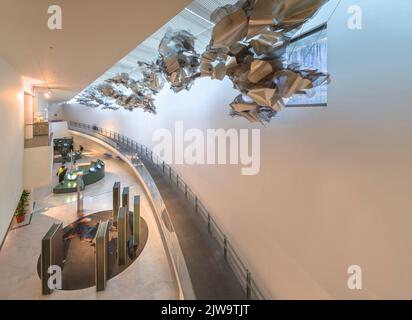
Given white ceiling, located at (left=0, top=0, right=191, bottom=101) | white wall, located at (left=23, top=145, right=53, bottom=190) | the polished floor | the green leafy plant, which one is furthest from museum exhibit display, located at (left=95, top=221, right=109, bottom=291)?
the green leafy plant

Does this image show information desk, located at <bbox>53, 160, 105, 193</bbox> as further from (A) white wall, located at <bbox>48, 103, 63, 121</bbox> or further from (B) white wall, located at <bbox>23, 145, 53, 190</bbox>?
(A) white wall, located at <bbox>48, 103, 63, 121</bbox>

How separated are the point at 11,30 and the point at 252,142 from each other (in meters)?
4.14

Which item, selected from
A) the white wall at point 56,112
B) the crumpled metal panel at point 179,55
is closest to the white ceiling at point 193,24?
the crumpled metal panel at point 179,55

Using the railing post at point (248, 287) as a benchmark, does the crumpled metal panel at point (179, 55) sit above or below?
above

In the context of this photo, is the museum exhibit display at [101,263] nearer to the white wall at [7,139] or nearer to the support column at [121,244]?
the support column at [121,244]

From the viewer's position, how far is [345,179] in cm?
261

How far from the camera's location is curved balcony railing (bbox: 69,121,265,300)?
411 centimetres

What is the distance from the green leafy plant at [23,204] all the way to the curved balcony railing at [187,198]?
4.26 m

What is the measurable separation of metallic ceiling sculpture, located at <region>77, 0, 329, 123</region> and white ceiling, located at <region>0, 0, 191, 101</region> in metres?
0.46

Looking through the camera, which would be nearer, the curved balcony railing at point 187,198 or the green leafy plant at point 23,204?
the curved balcony railing at point 187,198

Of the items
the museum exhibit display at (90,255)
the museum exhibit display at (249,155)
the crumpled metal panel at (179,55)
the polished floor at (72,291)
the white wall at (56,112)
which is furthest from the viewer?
the white wall at (56,112)

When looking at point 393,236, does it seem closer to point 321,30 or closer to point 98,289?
point 321,30

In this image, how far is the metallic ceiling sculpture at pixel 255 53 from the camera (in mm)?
1549

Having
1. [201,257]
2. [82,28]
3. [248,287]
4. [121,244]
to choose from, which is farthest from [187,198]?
[82,28]
